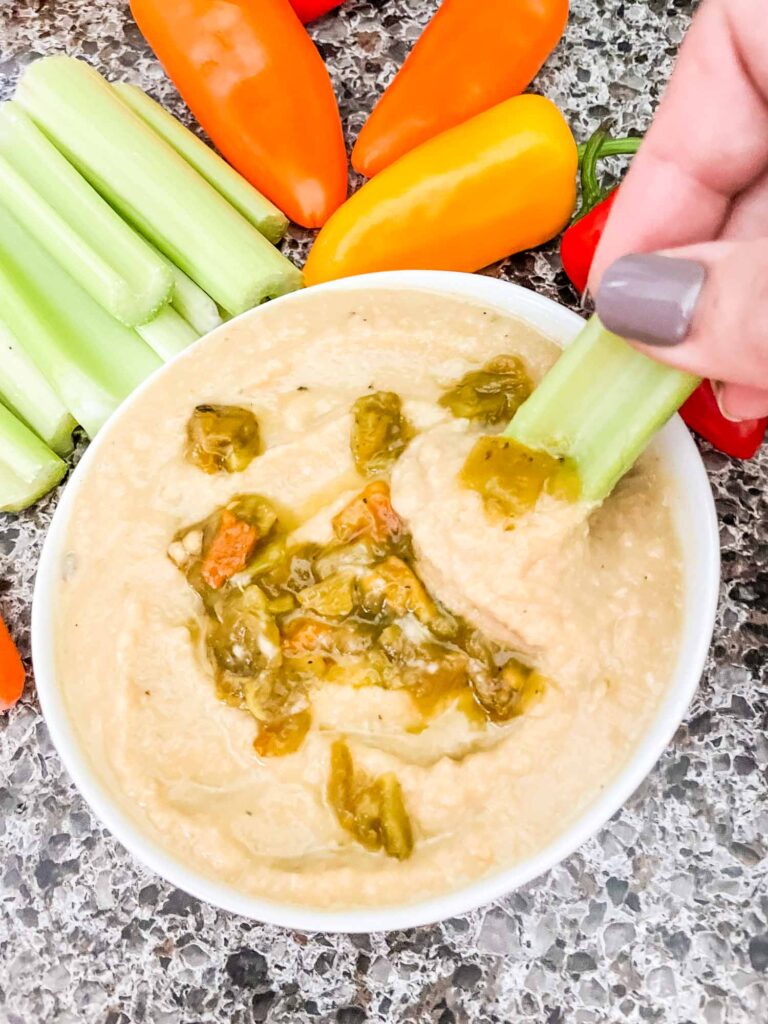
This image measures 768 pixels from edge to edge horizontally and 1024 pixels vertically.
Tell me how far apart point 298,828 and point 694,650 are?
2.31ft

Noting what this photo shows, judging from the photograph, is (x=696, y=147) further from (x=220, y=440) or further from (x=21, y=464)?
(x=21, y=464)

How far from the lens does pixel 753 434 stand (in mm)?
2035

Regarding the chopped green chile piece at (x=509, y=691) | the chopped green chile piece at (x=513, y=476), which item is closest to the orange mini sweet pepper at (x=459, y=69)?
the chopped green chile piece at (x=513, y=476)

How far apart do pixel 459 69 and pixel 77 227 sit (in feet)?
3.01

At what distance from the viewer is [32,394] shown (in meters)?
2.22

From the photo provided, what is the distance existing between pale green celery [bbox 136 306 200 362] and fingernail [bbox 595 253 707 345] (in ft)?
3.43

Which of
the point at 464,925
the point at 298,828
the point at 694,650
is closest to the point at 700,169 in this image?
the point at 694,650

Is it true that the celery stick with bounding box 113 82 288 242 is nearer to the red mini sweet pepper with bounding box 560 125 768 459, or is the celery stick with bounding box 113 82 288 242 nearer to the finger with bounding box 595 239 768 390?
the red mini sweet pepper with bounding box 560 125 768 459

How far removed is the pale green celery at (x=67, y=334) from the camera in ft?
7.14

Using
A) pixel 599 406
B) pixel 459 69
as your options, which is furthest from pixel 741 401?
pixel 459 69

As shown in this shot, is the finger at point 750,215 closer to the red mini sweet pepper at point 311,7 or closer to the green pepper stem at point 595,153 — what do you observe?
the green pepper stem at point 595,153

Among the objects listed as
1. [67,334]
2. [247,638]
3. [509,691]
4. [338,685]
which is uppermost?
[67,334]

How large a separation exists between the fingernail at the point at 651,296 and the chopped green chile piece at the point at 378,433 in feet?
1.50

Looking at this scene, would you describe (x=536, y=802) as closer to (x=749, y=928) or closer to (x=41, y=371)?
(x=749, y=928)
